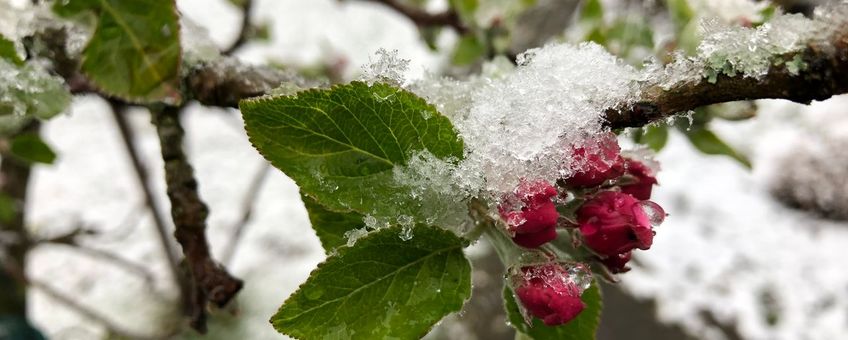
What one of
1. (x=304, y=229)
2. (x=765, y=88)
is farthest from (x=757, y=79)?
(x=304, y=229)

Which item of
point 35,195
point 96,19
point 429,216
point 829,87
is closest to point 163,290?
point 35,195

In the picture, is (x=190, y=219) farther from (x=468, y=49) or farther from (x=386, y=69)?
(x=468, y=49)

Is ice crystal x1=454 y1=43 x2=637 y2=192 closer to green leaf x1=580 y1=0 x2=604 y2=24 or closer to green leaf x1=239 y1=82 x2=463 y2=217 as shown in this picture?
green leaf x1=239 y1=82 x2=463 y2=217

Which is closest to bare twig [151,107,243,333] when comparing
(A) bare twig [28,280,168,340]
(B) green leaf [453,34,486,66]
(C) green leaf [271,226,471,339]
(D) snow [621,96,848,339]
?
(C) green leaf [271,226,471,339]

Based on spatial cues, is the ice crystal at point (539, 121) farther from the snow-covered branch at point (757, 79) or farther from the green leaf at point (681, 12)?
the green leaf at point (681, 12)

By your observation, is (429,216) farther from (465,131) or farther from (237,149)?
(237,149)
